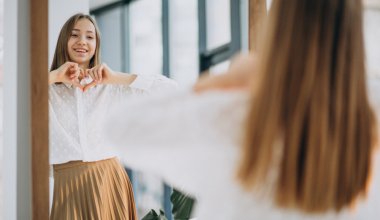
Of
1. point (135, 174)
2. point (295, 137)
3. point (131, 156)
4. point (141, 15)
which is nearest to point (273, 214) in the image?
point (295, 137)

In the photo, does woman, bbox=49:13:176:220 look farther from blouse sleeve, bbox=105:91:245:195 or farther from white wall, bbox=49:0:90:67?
blouse sleeve, bbox=105:91:245:195

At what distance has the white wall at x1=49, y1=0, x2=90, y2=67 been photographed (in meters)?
1.31

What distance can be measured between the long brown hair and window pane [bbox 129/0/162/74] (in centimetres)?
11

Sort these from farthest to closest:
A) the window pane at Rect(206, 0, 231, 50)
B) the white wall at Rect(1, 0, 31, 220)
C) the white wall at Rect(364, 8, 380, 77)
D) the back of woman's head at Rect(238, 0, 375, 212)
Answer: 1. the white wall at Rect(364, 8, 380, 77)
2. the window pane at Rect(206, 0, 231, 50)
3. the white wall at Rect(1, 0, 31, 220)
4. the back of woman's head at Rect(238, 0, 375, 212)

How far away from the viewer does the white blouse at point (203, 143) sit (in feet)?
2.29

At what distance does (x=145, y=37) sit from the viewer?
55.9 inches

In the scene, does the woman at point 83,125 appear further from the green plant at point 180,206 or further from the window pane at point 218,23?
the window pane at point 218,23

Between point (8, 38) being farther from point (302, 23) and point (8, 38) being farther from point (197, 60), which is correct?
point (302, 23)

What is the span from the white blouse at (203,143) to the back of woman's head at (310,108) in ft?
0.11

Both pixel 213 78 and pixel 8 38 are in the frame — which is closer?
pixel 213 78

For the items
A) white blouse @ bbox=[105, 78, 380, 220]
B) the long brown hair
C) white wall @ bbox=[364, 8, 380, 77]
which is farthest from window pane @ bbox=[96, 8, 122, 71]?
white wall @ bbox=[364, 8, 380, 77]

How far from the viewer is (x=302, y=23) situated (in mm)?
686

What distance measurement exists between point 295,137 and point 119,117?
10.8 inches

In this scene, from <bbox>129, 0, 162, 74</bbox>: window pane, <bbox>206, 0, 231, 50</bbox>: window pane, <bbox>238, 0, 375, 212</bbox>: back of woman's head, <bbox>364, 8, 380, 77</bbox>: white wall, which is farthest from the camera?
<bbox>364, 8, 380, 77</bbox>: white wall
